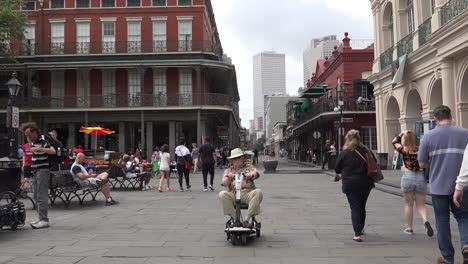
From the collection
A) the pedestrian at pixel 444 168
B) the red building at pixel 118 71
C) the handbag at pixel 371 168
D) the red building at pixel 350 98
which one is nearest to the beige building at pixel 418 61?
the red building at pixel 350 98

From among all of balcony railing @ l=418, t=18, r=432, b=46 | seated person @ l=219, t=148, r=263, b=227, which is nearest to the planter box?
balcony railing @ l=418, t=18, r=432, b=46

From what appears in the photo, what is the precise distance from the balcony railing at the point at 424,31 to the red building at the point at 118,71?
15.0m

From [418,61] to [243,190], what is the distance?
15.0 metres

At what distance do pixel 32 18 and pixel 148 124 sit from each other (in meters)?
12.1

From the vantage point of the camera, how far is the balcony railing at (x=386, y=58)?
22.5m

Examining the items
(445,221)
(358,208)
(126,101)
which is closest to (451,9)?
(358,208)

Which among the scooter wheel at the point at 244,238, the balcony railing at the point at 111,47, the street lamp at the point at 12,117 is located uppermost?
the balcony railing at the point at 111,47

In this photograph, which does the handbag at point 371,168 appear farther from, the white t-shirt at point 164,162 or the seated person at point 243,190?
the white t-shirt at point 164,162

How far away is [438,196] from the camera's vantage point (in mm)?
4895

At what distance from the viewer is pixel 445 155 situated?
16.3 feet

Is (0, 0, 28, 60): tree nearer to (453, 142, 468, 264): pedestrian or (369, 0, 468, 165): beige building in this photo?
(369, 0, 468, 165): beige building

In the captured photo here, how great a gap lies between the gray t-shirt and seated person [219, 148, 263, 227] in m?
2.38

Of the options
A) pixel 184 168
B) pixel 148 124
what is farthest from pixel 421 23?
pixel 148 124

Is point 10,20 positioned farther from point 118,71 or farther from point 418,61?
point 418,61
